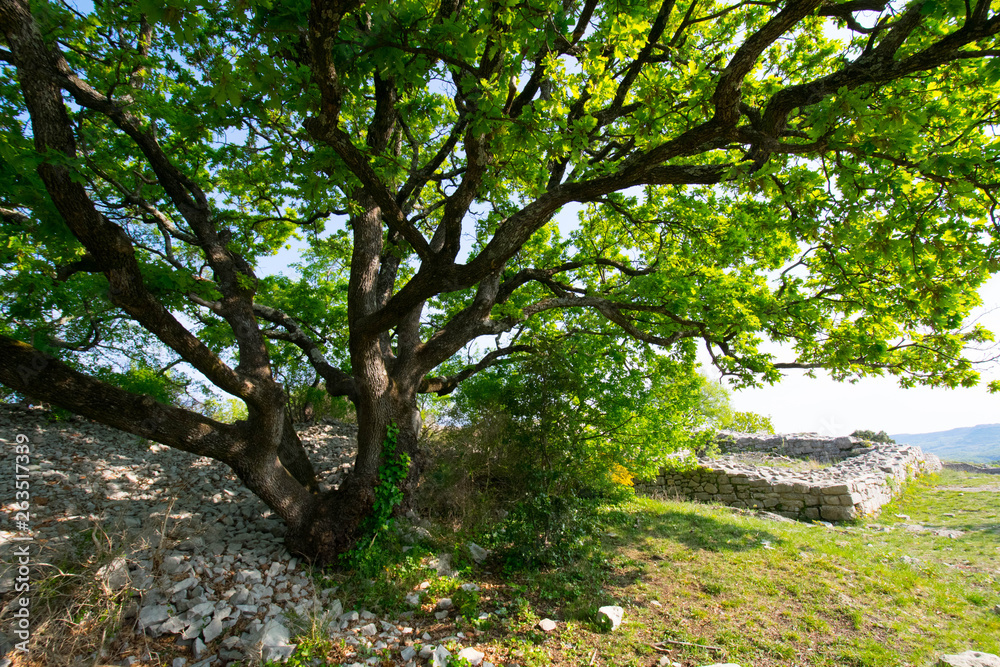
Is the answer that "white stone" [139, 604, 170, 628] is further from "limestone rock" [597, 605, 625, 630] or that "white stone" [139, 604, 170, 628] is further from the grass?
"limestone rock" [597, 605, 625, 630]

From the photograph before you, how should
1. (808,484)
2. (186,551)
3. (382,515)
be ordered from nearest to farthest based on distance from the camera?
(186,551) < (382,515) < (808,484)

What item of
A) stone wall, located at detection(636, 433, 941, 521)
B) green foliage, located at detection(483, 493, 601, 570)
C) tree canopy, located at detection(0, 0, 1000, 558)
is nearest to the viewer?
tree canopy, located at detection(0, 0, 1000, 558)

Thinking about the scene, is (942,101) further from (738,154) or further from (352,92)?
(352,92)

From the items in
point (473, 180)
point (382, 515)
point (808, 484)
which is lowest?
point (808, 484)

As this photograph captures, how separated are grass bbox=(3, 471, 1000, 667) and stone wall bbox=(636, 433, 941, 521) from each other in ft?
5.27

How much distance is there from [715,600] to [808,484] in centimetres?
606

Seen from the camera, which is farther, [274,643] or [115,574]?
[115,574]

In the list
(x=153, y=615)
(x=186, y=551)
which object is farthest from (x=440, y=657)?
(x=186, y=551)

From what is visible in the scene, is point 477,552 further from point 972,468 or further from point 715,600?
point 972,468

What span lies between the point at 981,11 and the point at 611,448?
17.9 feet

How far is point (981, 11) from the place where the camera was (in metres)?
2.34

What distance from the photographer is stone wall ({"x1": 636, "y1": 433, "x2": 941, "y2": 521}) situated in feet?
28.0

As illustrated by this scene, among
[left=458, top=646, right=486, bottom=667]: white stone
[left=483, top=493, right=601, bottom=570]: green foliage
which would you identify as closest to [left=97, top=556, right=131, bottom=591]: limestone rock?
[left=458, top=646, right=486, bottom=667]: white stone

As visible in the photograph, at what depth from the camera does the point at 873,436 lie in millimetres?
15258
